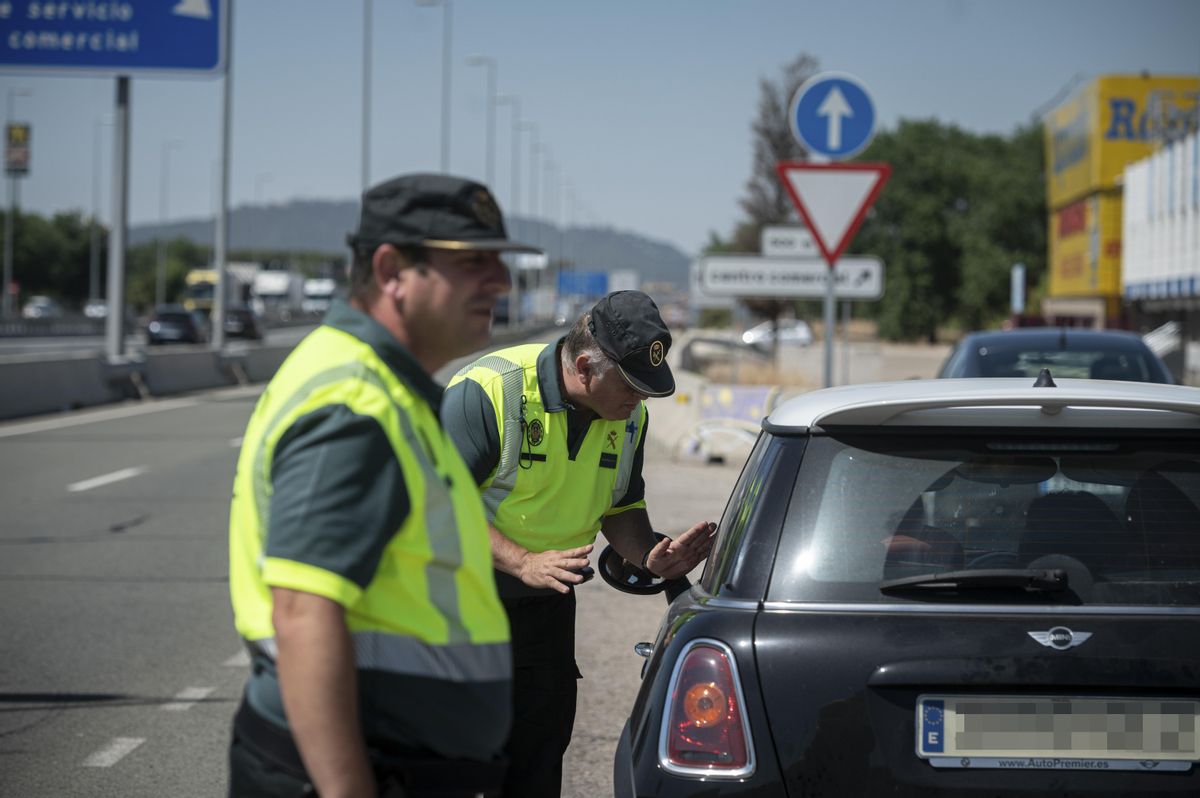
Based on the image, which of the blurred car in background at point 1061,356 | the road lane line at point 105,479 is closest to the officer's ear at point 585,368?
the blurred car in background at point 1061,356

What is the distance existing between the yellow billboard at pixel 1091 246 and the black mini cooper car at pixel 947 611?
58.1 metres

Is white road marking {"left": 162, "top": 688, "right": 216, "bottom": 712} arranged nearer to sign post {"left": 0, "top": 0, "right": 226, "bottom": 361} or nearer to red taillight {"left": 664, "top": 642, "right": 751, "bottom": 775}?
red taillight {"left": 664, "top": 642, "right": 751, "bottom": 775}

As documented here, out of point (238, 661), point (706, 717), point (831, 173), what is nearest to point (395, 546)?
point (706, 717)

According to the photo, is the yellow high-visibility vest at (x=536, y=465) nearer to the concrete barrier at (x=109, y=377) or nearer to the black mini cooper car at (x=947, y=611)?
the black mini cooper car at (x=947, y=611)

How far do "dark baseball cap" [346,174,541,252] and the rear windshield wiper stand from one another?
1280mm

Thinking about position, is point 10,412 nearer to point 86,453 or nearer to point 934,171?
point 86,453

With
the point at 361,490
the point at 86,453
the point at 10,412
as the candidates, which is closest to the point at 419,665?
the point at 361,490

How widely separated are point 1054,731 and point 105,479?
13.3 metres

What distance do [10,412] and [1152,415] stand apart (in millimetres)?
20825

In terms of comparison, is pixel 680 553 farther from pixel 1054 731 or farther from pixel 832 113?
pixel 832 113

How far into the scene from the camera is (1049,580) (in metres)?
3.10

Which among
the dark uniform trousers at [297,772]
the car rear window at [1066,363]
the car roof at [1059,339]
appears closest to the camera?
the dark uniform trousers at [297,772]

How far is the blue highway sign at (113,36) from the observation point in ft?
74.4

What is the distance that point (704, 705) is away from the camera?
314 centimetres
